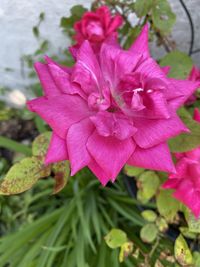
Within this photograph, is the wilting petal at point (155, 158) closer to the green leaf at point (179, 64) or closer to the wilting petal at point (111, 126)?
the wilting petal at point (111, 126)

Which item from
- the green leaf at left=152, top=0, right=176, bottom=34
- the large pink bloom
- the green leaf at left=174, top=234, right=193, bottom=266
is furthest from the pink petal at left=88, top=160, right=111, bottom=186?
the green leaf at left=152, top=0, right=176, bottom=34

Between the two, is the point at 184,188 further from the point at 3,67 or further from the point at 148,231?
the point at 3,67

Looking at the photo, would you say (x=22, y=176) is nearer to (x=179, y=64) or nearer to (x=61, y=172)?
(x=61, y=172)

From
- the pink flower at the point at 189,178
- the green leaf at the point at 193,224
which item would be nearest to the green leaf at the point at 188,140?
the pink flower at the point at 189,178

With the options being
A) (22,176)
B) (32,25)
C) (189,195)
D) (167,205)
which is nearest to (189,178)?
(189,195)

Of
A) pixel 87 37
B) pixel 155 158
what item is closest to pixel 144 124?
pixel 155 158

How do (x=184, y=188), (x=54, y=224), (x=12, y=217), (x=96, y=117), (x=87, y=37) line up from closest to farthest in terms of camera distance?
1. (x=96, y=117)
2. (x=184, y=188)
3. (x=87, y=37)
4. (x=54, y=224)
5. (x=12, y=217)
